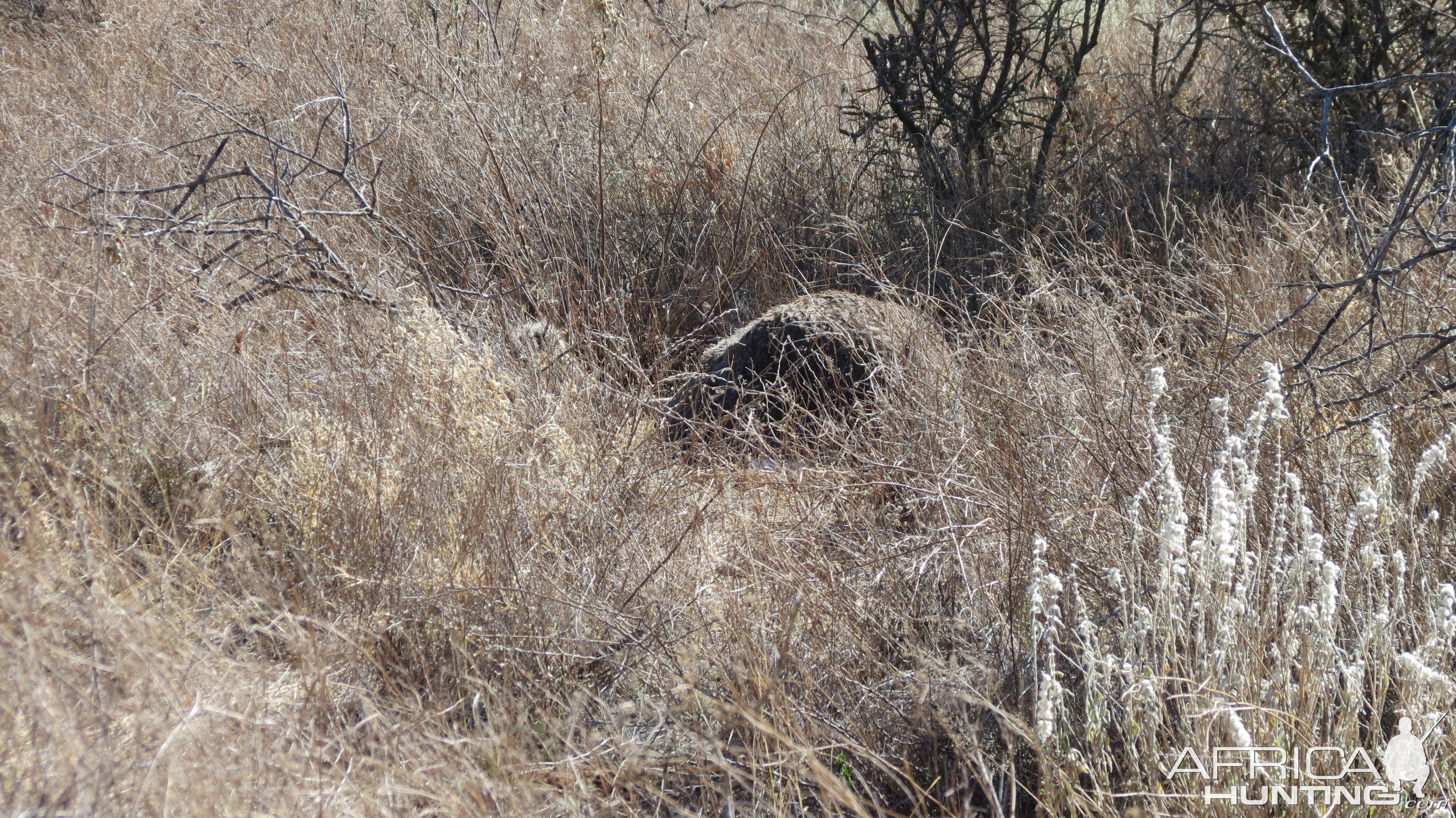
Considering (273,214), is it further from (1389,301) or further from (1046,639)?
(1389,301)

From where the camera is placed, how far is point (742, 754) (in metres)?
1.87

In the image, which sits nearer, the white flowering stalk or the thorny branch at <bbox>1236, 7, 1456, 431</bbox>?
the white flowering stalk

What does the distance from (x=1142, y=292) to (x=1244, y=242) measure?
52cm

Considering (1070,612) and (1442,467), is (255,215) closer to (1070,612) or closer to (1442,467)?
(1070,612)

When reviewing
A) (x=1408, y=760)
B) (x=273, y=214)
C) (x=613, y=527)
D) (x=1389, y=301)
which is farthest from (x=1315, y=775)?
(x=273, y=214)

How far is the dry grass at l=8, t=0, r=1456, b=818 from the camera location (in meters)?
1.67

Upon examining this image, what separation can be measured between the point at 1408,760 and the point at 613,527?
1.85m

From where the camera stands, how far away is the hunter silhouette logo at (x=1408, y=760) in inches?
58.8

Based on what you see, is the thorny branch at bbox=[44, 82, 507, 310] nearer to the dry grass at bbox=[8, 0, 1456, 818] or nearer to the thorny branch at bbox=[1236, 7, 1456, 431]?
the dry grass at bbox=[8, 0, 1456, 818]

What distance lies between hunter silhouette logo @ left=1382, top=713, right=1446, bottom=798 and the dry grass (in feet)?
0.14

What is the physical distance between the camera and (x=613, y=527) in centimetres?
271

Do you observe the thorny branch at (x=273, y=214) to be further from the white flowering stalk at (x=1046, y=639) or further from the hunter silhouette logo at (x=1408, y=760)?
the hunter silhouette logo at (x=1408, y=760)

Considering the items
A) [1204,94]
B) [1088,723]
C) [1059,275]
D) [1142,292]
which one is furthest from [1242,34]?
[1088,723]

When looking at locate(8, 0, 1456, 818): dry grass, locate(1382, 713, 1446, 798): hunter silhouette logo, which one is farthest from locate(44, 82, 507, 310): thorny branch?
locate(1382, 713, 1446, 798): hunter silhouette logo
